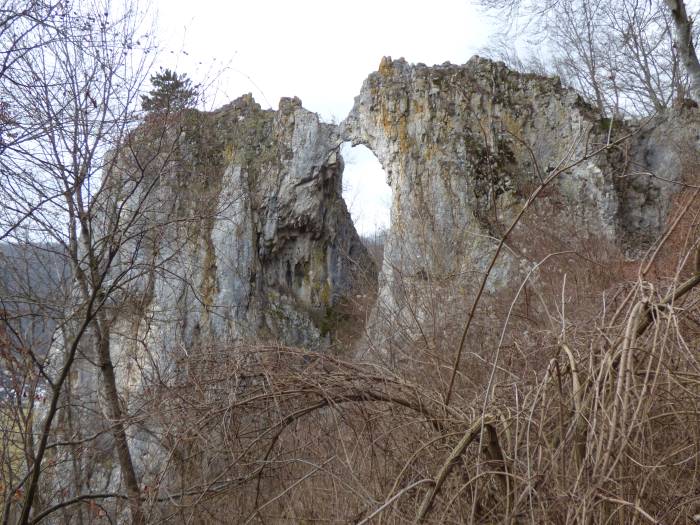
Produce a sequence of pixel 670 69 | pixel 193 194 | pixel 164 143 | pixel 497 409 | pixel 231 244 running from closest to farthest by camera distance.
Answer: pixel 497 409 → pixel 164 143 → pixel 193 194 → pixel 231 244 → pixel 670 69

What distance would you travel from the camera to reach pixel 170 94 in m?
6.04

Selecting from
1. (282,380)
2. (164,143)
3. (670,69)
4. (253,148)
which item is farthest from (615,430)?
(670,69)

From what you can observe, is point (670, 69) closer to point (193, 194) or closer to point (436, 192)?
point (436, 192)

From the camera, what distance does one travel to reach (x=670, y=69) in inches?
722

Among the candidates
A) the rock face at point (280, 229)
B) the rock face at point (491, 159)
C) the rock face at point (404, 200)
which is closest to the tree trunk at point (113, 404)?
the rock face at point (404, 200)

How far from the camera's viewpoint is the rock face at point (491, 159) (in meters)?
11.9

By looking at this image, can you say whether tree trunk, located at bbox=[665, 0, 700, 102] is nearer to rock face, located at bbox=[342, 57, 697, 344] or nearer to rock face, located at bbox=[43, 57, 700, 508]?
rock face, located at bbox=[43, 57, 700, 508]

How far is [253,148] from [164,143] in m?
11.3

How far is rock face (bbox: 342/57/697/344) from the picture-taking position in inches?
467

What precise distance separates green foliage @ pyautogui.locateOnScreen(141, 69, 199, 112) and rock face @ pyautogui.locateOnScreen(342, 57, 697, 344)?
536 cm

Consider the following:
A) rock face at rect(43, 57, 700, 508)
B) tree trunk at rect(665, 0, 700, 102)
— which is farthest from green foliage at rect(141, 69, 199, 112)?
tree trunk at rect(665, 0, 700, 102)

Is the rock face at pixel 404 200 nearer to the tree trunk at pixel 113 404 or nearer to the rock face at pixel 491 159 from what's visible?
the rock face at pixel 491 159

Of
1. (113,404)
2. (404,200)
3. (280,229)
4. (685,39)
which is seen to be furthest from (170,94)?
(280,229)

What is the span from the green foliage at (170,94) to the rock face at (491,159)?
17.6 ft
